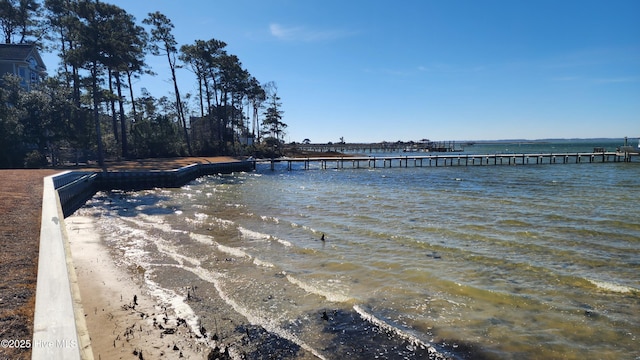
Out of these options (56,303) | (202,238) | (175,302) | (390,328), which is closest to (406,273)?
(390,328)

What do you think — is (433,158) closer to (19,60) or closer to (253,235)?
(253,235)

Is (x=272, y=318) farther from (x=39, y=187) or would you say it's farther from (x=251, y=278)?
(x=39, y=187)

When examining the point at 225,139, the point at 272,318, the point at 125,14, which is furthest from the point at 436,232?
the point at 225,139

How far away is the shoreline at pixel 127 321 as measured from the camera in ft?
18.3

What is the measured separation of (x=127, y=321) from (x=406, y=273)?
606 cm

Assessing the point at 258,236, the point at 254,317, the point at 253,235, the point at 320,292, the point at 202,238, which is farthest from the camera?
the point at 253,235

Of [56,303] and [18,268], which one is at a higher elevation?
[56,303]

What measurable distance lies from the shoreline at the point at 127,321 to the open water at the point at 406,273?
15.6 inches

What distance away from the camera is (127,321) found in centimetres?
651

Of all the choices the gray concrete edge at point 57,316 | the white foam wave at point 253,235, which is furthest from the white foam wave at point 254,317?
the white foam wave at point 253,235

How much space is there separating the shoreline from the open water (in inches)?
15.6

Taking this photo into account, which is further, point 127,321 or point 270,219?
point 270,219

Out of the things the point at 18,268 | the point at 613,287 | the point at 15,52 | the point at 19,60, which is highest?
the point at 15,52

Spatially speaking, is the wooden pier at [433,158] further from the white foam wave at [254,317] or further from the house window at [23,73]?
the white foam wave at [254,317]
